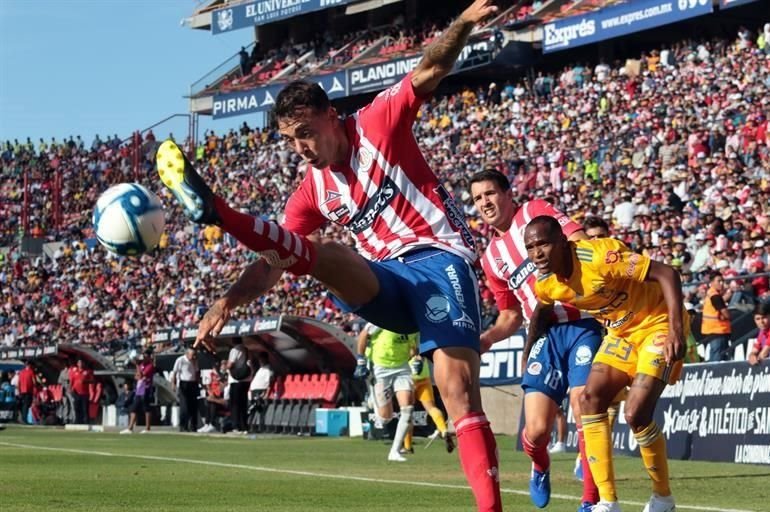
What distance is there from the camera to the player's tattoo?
23.0 feet

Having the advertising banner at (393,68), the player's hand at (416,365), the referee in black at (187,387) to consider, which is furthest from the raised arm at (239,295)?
the advertising banner at (393,68)

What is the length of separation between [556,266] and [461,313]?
82.2 inches

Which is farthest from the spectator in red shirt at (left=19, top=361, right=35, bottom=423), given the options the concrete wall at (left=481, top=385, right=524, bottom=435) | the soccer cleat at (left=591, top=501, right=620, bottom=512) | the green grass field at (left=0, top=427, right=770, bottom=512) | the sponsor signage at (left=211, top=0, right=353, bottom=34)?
the soccer cleat at (left=591, top=501, right=620, bottom=512)

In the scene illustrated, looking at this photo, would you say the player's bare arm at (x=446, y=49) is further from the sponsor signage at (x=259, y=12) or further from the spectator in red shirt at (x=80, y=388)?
the sponsor signage at (x=259, y=12)

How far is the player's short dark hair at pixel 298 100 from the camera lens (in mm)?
7184

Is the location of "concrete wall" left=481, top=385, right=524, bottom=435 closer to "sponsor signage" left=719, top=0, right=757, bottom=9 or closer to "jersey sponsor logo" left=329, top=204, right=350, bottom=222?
"sponsor signage" left=719, top=0, right=757, bottom=9

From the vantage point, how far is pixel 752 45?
36.3 metres

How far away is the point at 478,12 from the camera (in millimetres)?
7062

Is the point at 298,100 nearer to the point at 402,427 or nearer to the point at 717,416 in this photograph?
the point at 717,416

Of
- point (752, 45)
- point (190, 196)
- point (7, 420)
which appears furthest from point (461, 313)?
point (7, 420)

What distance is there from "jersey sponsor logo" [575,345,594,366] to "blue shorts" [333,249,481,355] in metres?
2.97

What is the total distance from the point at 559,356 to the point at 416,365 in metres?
11.6

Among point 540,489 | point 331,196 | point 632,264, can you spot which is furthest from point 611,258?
point 331,196

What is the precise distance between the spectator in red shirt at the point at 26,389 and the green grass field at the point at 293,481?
20830 millimetres
